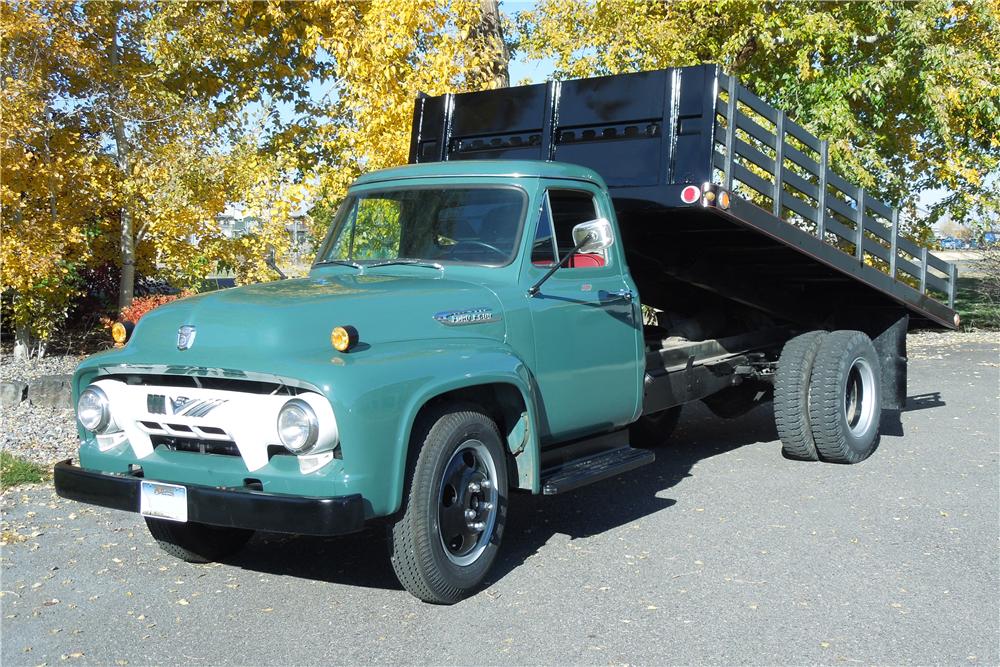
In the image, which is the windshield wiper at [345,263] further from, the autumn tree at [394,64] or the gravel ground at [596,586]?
the autumn tree at [394,64]

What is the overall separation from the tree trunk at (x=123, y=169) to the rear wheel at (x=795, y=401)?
23.8 ft

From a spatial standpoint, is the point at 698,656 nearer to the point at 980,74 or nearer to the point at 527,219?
the point at 527,219

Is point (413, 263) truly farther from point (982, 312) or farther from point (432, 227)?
point (982, 312)

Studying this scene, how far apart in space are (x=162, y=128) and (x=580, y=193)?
22.5 feet

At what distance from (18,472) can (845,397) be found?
20.0ft

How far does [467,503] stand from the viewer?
512 centimetres

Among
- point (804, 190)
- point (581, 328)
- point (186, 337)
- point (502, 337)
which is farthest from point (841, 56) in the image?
point (186, 337)

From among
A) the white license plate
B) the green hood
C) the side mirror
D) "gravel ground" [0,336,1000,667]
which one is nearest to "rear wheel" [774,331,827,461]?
"gravel ground" [0,336,1000,667]

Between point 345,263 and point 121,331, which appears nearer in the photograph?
point 121,331

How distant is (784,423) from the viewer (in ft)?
26.7

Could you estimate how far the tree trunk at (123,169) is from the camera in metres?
11.6

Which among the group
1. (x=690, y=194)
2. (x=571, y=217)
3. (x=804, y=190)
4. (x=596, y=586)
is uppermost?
(x=804, y=190)

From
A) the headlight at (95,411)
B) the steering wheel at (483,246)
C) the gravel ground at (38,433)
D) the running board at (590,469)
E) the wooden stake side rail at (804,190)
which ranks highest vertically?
the wooden stake side rail at (804,190)

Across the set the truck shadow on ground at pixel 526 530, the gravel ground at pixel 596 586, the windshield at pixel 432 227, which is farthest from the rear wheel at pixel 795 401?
the windshield at pixel 432 227
